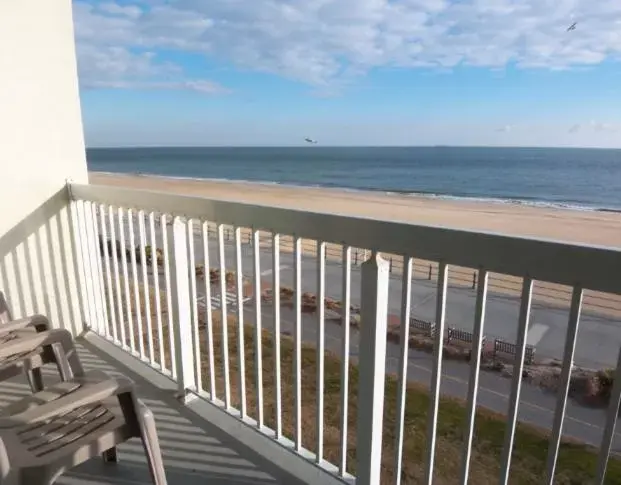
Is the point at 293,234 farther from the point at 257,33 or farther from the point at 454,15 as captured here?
the point at 454,15

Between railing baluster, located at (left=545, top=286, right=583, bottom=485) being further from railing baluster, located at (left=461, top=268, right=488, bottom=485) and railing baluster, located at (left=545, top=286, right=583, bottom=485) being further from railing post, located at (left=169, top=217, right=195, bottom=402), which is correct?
railing post, located at (left=169, top=217, right=195, bottom=402)

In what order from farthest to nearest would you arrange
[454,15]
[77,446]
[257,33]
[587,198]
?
[587,198]
[454,15]
[257,33]
[77,446]

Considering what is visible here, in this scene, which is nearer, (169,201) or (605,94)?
(169,201)

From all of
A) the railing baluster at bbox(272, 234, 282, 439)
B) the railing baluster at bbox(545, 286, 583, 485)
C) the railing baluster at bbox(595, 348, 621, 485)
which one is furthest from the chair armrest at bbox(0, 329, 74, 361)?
the railing baluster at bbox(595, 348, 621, 485)

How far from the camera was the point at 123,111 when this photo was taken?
2522 cm

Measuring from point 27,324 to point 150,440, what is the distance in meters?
0.97

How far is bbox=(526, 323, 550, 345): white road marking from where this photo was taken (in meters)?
6.75

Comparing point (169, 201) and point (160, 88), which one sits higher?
point (160, 88)

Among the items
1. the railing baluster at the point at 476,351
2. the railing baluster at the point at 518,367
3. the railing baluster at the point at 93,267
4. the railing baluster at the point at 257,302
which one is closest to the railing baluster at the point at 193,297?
the railing baluster at the point at 257,302

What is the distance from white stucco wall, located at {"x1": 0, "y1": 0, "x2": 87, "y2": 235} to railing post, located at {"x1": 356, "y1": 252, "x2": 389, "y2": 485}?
2.50 metres

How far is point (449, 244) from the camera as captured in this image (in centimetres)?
121

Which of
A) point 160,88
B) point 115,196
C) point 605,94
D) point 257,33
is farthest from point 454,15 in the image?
point 160,88

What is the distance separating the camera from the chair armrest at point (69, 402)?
128 cm

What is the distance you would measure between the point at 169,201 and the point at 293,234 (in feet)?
2.96
